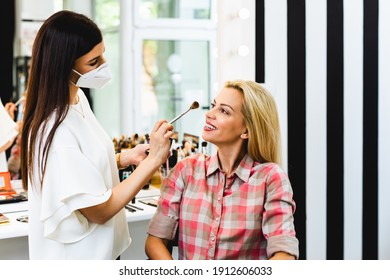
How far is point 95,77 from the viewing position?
136 centimetres

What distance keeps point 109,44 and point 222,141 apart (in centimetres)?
332

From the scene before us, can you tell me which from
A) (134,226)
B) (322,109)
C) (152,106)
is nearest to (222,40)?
(322,109)

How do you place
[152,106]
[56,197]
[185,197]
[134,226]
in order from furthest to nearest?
[152,106] → [134,226] → [185,197] → [56,197]

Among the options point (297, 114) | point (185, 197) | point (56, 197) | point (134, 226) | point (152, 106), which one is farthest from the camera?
point (152, 106)

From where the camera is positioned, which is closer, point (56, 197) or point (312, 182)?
point (56, 197)

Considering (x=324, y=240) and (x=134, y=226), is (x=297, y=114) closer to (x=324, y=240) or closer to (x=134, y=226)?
(x=324, y=240)

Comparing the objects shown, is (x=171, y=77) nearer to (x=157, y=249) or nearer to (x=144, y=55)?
(x=144, y=55)

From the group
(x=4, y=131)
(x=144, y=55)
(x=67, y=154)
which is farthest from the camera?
(x=144, y=55)

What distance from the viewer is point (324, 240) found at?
2.16 m

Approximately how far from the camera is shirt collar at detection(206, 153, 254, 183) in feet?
4.68

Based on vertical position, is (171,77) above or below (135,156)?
above

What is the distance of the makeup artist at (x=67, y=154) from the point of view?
1.27 meters

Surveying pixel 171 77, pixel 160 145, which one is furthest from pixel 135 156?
pixel 171 77

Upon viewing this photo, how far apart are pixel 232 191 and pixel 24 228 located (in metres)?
0.68
